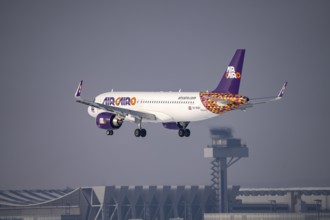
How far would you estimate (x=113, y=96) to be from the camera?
196625 millimetres

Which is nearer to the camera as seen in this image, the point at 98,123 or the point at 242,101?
the point at 242,101

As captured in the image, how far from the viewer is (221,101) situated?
180 metres

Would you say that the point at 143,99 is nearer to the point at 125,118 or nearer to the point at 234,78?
the point at 125,118

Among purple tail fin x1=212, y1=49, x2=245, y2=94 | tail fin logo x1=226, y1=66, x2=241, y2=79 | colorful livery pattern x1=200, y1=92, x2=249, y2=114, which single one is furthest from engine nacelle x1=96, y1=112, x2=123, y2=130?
tail fin logo x1=226, y1=66, x2=241, y2=79

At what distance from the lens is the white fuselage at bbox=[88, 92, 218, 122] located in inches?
7210

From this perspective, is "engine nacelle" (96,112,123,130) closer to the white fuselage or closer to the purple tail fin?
the white fuselage

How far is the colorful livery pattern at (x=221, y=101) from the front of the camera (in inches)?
7047

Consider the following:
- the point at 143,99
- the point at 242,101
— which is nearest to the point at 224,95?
the point at 242,101

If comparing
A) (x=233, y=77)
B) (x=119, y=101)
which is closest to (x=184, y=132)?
(x=119, y=101)

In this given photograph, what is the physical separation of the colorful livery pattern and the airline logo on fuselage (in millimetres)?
15561

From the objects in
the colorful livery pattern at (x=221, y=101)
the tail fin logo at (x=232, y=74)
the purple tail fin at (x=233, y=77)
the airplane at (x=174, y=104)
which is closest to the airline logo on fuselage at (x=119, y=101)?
the airplane at (x=174, y=104)

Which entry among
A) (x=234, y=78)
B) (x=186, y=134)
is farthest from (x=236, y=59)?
(x=186, y=134)

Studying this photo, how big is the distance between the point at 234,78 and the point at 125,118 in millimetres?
20023

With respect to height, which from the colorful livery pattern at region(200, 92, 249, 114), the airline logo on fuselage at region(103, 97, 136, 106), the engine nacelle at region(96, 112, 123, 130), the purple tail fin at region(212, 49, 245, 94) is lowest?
the engine nacelle at region(96, 112, 123, 130)
